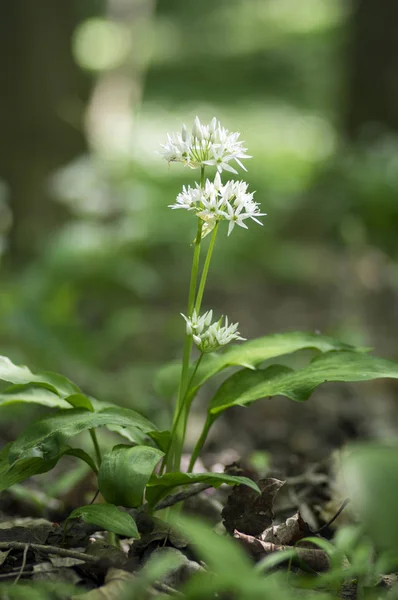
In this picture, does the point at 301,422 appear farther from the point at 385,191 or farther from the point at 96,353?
the point at 385,191

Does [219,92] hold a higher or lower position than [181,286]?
higher

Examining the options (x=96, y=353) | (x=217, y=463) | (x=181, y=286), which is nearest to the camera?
(x=217, y=463)

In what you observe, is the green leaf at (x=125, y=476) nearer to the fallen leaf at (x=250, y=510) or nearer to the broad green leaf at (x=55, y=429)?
the broad green leaf at (x=55, y=429)

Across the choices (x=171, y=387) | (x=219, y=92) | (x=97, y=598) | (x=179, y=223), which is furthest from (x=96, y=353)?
(x=219, y=92)

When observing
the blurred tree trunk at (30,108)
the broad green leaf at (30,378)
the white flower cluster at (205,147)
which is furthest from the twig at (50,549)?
the blurred tree trunk at (30,108)

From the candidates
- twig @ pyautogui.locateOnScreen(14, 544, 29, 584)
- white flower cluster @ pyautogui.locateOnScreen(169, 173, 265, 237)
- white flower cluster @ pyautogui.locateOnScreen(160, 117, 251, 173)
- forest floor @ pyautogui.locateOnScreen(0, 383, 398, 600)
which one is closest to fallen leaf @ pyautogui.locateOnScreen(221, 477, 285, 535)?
forest floor @ pyautogui.locateOnScreen(0, 383, 398, 600)

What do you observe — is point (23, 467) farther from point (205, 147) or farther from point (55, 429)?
point (205, 147)
